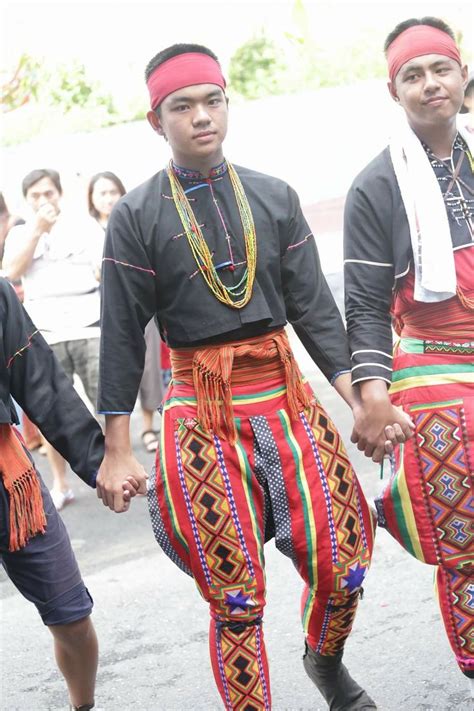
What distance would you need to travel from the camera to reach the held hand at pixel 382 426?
3.39 metres

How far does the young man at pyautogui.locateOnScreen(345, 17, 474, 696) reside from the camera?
3.42 meters

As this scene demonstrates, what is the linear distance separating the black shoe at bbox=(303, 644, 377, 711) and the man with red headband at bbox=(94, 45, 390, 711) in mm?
241

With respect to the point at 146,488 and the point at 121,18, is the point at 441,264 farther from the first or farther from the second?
the point at 121,18

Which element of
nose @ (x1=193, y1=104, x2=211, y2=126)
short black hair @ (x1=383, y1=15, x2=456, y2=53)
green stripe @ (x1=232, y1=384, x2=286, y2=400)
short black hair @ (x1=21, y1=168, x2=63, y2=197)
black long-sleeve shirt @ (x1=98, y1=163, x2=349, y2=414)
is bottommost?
short black hair @ (x1=21, y1=168, x2=63, y2=197)

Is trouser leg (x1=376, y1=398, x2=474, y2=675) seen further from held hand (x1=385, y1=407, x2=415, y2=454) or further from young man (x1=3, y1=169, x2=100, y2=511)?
young man (x1=3, y1=169, x2=100, y2=511)

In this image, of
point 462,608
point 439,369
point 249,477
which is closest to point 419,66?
point 439,369

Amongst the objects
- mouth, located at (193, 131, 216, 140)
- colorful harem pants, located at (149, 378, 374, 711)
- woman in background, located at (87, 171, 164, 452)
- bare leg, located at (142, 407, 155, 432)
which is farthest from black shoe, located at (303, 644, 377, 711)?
bare leg, located at (142, 407, 155, 432)

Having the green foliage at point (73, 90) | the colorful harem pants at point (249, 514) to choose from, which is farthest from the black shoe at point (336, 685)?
the green foliage at point (73, 90)

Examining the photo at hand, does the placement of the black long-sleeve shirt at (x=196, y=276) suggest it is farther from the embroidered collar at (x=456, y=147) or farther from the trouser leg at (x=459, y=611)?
the trouser leg at (x=459, y=611)

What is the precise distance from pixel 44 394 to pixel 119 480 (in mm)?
355

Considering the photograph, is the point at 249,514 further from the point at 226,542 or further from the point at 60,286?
the point at 60,286

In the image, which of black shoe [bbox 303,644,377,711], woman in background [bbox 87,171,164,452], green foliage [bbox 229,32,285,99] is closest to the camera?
black shoe [bbox 303,644,377,711]

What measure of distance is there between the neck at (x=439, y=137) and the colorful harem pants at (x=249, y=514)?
908mm

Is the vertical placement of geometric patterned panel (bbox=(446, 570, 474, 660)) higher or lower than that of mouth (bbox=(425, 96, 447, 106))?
lower
